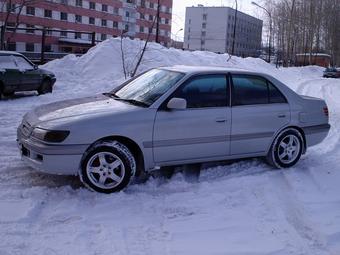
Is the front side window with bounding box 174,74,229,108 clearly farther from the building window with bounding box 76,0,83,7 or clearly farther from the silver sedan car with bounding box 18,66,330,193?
the building window with bounding box 76,0,83,7

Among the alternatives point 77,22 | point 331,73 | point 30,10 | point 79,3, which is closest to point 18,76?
point 331,73

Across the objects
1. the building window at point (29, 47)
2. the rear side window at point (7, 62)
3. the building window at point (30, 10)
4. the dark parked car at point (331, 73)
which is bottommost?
the rear side window at point (7, 62)

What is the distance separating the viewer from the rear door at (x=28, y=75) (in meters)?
13.9

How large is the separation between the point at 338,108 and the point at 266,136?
915 centimetres

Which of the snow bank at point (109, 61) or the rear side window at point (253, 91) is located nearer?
the rear side window at point (253, 91)

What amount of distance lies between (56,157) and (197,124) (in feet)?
6.07

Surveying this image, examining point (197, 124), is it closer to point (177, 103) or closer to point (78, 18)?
point (177, 103)

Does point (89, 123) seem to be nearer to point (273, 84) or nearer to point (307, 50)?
point (273, 84)

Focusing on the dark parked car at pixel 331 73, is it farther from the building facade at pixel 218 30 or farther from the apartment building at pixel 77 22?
the building facade at pixel 218 30

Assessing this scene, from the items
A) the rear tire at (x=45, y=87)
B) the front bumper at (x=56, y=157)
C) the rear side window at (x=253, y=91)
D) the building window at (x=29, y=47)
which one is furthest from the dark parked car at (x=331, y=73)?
the front bumper at (x=56, y=157)

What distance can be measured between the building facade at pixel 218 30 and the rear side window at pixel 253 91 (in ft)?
347

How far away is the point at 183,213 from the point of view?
16.9 feet

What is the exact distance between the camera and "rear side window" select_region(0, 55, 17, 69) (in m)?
13.3

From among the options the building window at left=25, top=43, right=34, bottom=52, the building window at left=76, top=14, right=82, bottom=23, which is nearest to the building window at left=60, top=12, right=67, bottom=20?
the building window at left=76, top=14, right=82, bottom=23
